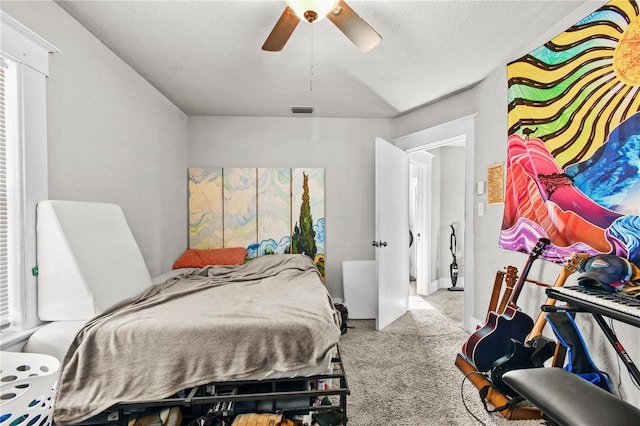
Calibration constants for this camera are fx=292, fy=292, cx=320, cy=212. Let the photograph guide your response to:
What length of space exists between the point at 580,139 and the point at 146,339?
275 centimetres

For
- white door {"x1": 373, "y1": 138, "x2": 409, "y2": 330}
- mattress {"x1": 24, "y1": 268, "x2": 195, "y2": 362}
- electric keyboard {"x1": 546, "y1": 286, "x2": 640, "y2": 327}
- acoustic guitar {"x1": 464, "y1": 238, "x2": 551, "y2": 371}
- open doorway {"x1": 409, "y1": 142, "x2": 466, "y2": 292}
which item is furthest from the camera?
open doorway {"x1": 409, "y1": 142, "x2": 466, "y2": 292}

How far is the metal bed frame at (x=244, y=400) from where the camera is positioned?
143cm

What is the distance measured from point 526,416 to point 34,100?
338 cm

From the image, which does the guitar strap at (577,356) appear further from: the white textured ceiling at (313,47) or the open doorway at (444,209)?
the open doorway at (444,209)

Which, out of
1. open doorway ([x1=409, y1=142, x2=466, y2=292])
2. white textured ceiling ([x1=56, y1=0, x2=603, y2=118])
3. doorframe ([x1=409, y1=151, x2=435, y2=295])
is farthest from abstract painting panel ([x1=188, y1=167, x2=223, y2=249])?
open doorway ([x1=409, y1=142, x2=466, y2=292])

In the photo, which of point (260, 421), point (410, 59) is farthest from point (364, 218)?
point (260, 421)

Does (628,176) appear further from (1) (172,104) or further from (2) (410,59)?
(1) (172,104)

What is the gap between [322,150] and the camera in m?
3.90

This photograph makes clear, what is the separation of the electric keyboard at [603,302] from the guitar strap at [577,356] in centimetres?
39

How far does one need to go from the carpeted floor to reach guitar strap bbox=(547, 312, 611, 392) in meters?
0.41

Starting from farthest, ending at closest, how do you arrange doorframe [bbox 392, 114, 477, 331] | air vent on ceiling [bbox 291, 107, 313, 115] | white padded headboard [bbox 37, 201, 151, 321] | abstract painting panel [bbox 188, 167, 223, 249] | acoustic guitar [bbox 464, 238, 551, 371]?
abstract painting panel [bbox 188, 167, 223, 249]
air vent on ceiling [bbox 291, 107, 313, 115]
doorframe [bbox 392, 114, 477, 331]
acoustic guitar [bbox 464, 238, 551, 371]
white padded headboard [bbox 37, 201, 151, 321]

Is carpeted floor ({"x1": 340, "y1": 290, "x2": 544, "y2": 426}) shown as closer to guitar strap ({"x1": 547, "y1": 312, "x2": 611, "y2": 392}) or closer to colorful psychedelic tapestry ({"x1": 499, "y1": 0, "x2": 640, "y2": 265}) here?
guitar strap ({"x1": 547, "y1": 312, "x2": 611, "y2": 392})

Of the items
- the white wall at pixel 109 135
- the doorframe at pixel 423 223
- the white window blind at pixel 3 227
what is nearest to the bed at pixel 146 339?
the white window blind at pixel 3 227

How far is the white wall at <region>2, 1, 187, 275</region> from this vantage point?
5.81 feet
